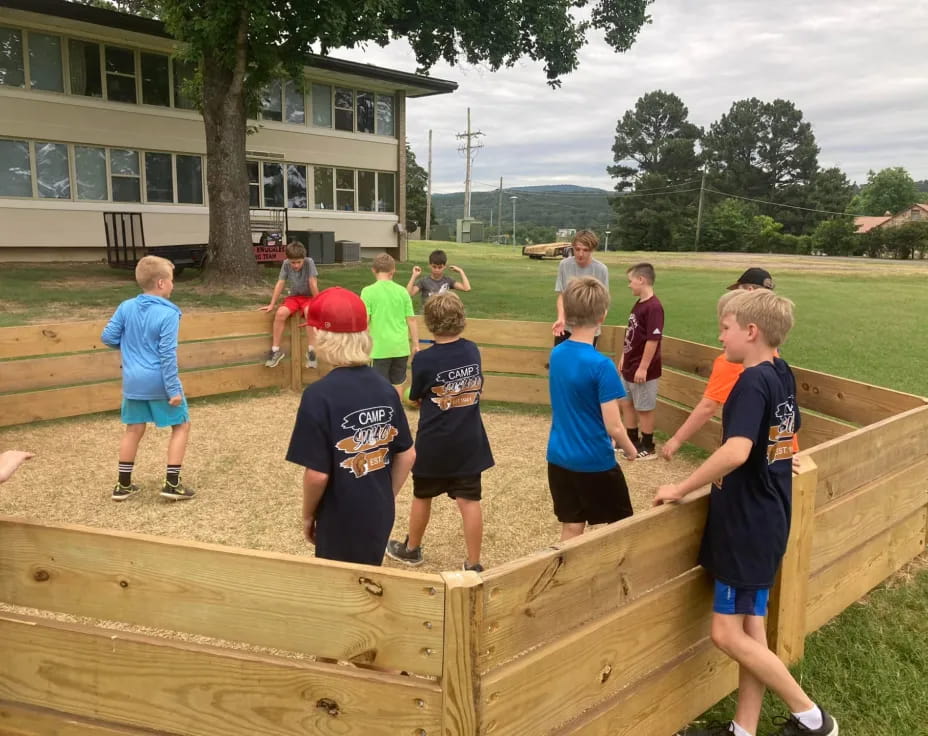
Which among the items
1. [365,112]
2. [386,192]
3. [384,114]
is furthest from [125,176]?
[384,114]

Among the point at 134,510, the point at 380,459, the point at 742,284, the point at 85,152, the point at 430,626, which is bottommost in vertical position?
the point at 134,510

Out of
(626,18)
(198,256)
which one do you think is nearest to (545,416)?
(198,256)

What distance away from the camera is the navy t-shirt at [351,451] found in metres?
2.88

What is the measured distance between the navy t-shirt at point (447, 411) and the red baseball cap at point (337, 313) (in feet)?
4.26

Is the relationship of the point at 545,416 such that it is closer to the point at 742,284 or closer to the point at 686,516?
the point at 742,284

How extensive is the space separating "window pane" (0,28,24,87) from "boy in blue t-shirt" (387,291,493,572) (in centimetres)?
2232

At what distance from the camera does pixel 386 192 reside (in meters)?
30.5

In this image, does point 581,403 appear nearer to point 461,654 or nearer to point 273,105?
point 461,654

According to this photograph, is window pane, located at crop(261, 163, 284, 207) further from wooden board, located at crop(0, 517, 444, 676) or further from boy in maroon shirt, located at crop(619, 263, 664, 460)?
wooden board, located at crop(0, 517, 444, 676)

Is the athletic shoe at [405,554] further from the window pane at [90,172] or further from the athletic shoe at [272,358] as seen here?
the window pane at [90,172]

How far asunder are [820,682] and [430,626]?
7.77ft

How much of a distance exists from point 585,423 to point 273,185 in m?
25.5

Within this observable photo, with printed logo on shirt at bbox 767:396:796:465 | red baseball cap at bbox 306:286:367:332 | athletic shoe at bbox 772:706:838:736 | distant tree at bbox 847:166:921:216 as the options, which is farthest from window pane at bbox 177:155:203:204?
distant tree at bbox 847:166:921:216

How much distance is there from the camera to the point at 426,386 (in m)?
4.28
